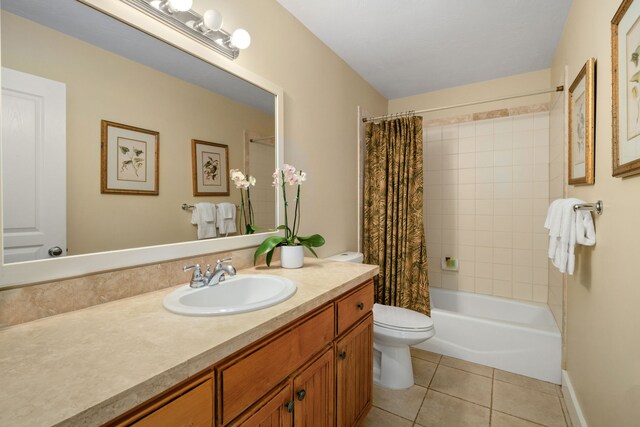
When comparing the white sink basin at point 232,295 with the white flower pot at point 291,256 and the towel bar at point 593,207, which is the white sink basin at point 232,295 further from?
the towel bar at point 593,207

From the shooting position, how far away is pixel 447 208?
9.86ft

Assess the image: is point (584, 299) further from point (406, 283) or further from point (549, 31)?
point (549, 31)

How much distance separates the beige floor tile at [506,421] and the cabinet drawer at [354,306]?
97 centimetres

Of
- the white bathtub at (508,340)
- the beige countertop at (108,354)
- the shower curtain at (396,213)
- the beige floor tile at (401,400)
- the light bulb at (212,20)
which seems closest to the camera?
the beige countertop at (108,354)

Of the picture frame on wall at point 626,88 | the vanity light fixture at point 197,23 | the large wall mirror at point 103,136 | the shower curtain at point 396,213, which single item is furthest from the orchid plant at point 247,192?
the picture frame on wall at point 626,88

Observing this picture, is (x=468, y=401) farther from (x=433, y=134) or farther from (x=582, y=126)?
(x=433, y=134)

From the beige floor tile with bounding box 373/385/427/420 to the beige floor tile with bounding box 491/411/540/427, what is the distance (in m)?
0.38

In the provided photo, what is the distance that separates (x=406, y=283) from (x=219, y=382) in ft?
6.59

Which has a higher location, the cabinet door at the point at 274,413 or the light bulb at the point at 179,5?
the light bulb at the point at 179,5

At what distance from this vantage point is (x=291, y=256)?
1484 millimetres

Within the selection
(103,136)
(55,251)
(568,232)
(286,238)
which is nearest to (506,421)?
(568,232)

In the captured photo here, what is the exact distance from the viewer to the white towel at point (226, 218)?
1.41 metres

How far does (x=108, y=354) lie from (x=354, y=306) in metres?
0.94

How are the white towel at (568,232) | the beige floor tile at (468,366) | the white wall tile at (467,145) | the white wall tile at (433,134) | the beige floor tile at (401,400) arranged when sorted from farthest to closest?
the white wall tile at (433,134)
the white wall tile at (467,145)
the beige floor tile at (468,366)
the beige floor tile at (401,400)
the white towel at (568,232)
